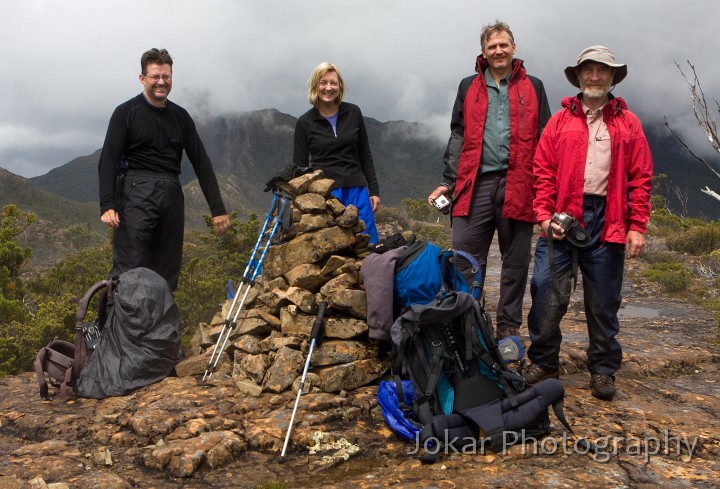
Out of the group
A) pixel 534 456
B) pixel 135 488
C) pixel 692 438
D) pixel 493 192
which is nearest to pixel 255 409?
pixel 135 488

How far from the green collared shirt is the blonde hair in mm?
1639

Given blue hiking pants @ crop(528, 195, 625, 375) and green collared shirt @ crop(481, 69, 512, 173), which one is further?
green collared shirt @ crop(481, 69, 512, 173)

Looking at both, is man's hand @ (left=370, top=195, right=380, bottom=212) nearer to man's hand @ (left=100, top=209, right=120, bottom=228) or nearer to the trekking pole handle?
the trekking pole handle

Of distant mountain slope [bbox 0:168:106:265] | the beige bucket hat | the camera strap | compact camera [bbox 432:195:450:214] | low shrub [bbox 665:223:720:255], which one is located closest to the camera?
the beige bucket hat

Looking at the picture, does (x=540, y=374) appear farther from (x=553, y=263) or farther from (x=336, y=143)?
(x=336, y=143)

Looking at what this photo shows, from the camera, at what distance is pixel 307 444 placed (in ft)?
13.4

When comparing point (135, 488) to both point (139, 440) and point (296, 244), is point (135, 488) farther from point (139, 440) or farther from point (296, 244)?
point (296, 244)

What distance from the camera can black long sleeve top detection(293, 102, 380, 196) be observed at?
239 inches

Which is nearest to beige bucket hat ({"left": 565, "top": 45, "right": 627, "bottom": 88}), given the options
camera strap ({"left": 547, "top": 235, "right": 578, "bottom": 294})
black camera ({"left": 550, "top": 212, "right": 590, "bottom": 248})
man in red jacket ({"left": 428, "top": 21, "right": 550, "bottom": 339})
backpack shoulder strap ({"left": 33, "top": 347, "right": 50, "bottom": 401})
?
man in red jacket ({"left": 428, "top": 21, "right": 550, "bottom": 339})

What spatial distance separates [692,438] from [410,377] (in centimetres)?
223

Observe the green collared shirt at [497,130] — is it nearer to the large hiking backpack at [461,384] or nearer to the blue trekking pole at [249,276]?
the large hiking backpack at [461,384]

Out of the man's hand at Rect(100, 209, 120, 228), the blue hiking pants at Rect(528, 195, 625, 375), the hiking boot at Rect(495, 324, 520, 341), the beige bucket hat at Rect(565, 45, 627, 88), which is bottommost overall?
the hiking boot at Rect(495, 324, 520, 341)

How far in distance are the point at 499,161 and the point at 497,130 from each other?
30 cm

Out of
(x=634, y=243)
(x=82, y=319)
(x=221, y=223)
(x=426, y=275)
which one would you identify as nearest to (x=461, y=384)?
(x=426, y=275)
